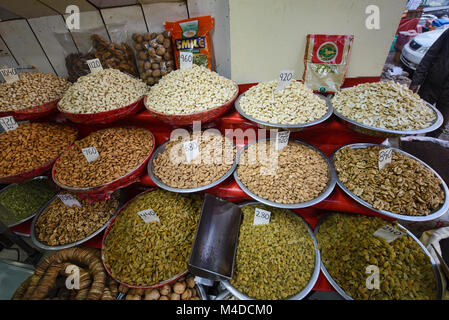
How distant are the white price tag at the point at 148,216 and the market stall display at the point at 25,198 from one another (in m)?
1.11

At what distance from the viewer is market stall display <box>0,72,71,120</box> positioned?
1.71 metres

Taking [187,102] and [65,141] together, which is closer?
[187,102]

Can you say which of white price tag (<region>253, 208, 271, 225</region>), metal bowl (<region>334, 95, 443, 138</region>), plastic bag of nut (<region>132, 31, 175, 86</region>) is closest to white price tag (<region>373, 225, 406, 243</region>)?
metal bowl (<region>334, 95, 443, 138</region>)

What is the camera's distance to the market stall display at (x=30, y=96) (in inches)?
67.5

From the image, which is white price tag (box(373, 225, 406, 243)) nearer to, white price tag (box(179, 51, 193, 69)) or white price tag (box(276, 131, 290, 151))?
white price tag (box(276, 131, 290, 151))

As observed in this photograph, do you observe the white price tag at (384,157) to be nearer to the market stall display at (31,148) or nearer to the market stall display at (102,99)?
the market stall display at (102,99)

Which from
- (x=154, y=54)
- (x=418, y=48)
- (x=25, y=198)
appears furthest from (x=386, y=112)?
(x=418, y=48)

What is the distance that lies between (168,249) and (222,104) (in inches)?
43.7

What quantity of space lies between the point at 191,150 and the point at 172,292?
3.26 ft

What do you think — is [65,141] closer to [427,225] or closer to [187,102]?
[187,102]

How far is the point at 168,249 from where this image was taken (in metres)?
1.41

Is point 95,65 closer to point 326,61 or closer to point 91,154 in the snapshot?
point 91,154

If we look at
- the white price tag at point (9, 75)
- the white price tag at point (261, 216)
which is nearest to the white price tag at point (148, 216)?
the white price tag at point (261, 216)
